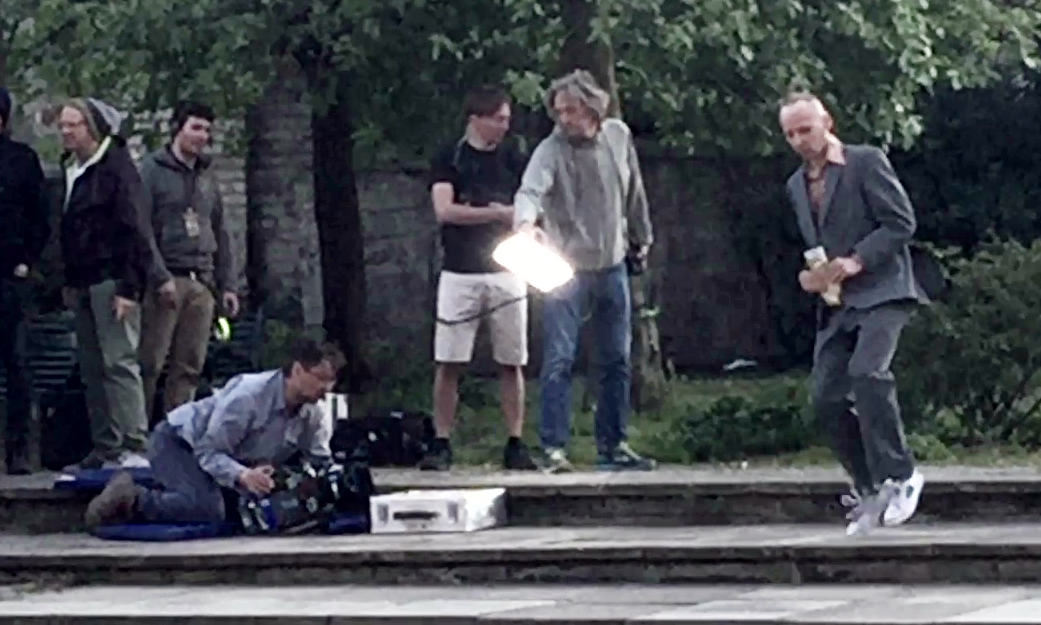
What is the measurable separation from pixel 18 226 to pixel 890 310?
15.1 feet

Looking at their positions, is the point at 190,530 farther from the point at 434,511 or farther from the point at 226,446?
the point at 434,511

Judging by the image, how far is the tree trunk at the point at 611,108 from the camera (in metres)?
15.7

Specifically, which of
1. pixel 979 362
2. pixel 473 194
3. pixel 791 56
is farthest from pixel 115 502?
pixel 791 56

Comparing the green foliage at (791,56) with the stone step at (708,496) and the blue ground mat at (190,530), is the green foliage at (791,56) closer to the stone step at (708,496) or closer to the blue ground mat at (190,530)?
the stone step at (708,496)

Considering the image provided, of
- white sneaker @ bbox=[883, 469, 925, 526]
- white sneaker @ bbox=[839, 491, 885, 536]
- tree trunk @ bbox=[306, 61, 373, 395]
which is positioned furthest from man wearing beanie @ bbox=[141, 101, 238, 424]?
tree trunk @ bbox=[306, 61, 373, 395]

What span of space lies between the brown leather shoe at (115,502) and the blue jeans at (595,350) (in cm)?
208

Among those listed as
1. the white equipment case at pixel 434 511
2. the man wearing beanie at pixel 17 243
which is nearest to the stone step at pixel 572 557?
the white equipment case at pixel 434 511

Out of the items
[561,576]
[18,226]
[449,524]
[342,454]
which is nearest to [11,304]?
[18,226]

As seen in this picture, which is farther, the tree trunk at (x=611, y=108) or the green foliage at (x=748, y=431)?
the tree trunk at (x=611, y=108)

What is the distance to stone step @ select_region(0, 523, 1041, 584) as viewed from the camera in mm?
10742

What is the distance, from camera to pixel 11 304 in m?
13.5

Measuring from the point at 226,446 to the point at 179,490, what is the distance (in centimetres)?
33

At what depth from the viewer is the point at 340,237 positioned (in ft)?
62.7

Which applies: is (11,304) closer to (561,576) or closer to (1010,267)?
(561,576)
